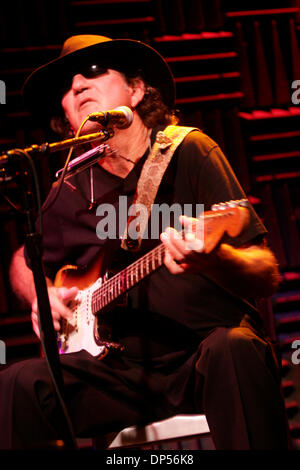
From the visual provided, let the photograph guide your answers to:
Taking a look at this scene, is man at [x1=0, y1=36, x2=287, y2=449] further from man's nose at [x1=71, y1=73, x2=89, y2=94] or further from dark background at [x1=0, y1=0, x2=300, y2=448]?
dark background at [x1=0, y1=0, x2=300, y2=448]

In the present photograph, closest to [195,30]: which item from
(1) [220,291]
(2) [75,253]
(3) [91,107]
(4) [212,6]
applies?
(4) [212,6]

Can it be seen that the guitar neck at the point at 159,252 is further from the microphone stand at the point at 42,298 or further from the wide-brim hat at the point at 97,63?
the wide-brim hat at the point at 97,63

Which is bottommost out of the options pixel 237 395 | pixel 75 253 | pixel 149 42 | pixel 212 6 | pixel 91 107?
pixel 237 395

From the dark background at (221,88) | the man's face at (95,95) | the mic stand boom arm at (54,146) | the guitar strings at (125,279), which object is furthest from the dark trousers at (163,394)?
the dark background at (221,88)

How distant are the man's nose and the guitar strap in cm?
50

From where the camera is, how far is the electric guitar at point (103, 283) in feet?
4.72

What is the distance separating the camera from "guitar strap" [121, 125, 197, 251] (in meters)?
2.05

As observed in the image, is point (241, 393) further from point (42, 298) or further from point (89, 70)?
point (89, 70)

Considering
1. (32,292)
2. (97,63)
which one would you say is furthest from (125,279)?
(97,63)

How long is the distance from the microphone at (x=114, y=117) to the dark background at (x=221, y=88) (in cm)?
A: 192

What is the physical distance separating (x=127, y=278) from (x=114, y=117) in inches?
24.2

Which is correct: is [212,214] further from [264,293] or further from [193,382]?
[193,382]

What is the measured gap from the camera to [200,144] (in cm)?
210

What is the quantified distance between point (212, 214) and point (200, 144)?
0.73 metres
